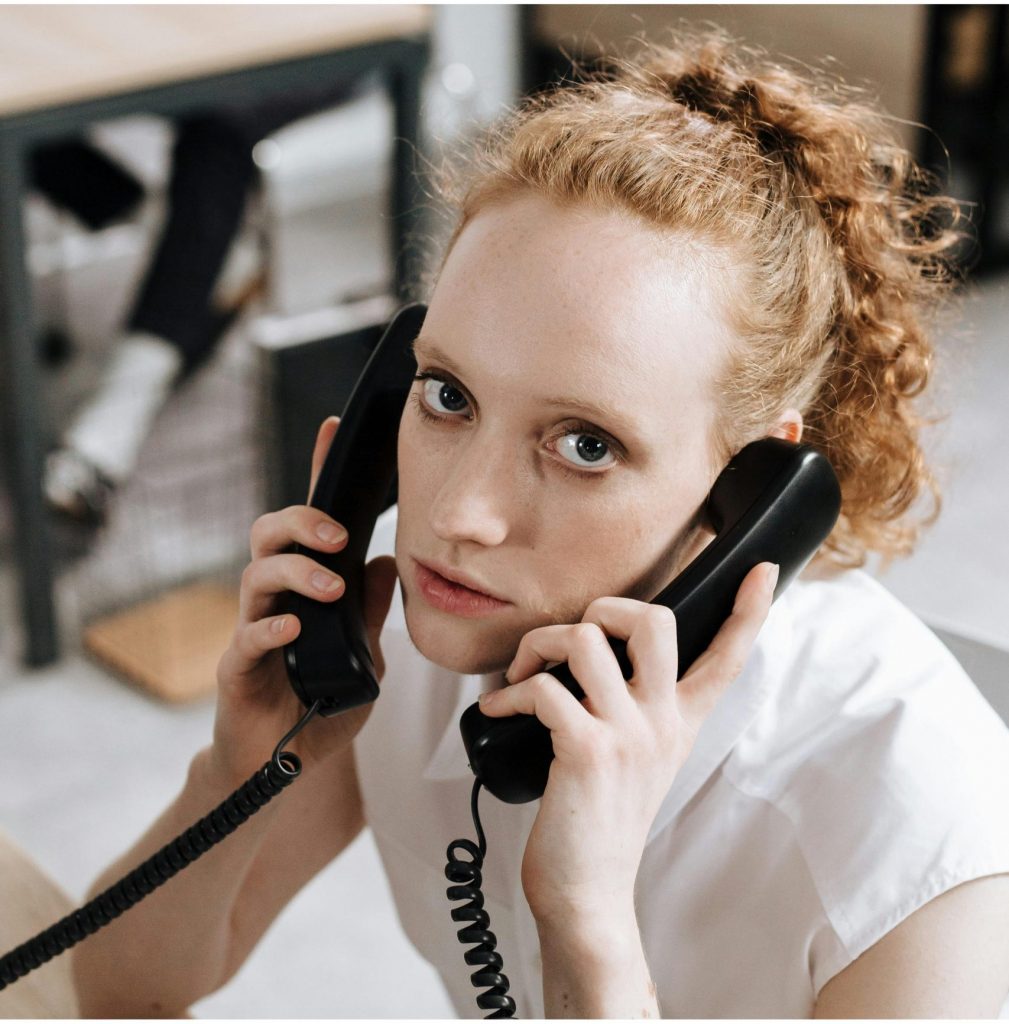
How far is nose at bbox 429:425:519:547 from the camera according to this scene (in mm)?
791

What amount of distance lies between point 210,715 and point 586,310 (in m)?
1.83

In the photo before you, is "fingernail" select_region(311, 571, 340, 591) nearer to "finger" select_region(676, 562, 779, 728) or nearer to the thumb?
the thumb

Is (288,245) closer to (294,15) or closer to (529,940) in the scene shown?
(294,15)

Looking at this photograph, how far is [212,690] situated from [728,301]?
1.81m

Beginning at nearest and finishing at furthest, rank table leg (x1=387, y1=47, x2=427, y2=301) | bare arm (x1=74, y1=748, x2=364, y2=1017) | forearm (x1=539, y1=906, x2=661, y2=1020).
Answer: forearm (x1=539, y1=906, x2=661, y2=1020), bare arm (x1=74, y1=748, x2=364, y2=1017), table leg (x1=387, y1=47, x2=427, y2=301)

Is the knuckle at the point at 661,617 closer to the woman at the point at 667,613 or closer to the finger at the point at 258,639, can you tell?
the woman at the point at 667,613

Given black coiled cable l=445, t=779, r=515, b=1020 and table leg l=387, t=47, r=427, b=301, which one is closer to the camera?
black coiled cable l=445, t=779, r=515, b=1020

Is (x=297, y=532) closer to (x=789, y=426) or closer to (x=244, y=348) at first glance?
(x=789, y=426)

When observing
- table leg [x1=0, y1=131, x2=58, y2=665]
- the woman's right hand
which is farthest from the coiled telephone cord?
table leg [x1=0, y1=131, x2=58, y2=665]

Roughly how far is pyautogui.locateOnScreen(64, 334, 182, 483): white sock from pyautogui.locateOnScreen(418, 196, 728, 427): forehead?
2.05m

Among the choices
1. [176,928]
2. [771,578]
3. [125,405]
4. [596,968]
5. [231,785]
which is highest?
→ [771,578]

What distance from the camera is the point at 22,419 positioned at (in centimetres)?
233

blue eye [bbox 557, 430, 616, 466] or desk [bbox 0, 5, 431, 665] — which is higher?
blue eye [bbox 557, 430, 616, 466]

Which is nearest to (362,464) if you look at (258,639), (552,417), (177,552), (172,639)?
(258,639)
